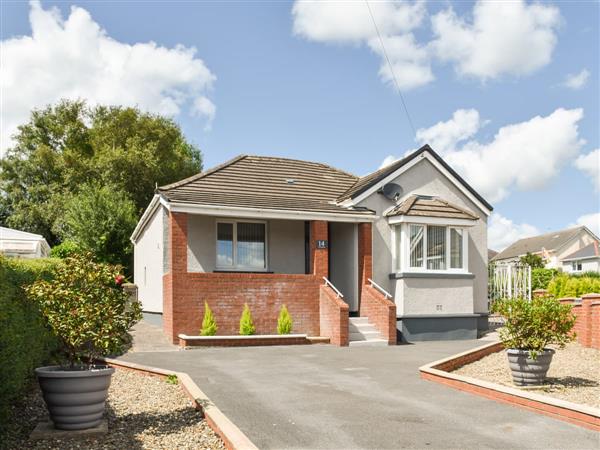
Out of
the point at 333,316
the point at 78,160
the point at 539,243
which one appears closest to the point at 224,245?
the point at 333,316

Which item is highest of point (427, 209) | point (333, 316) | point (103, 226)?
point (427, 209)

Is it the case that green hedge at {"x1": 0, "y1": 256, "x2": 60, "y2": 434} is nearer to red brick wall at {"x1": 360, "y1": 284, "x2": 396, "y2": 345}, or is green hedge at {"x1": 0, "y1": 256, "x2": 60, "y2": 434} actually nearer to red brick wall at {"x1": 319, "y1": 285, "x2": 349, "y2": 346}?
red brick wall at {"x1": 319, "y1": 285, "x2": 349, "y2": 346}

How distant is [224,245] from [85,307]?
39.8 feet

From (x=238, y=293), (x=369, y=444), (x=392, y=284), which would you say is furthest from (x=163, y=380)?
(x=392, y=284)

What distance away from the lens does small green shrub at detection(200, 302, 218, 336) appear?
16.6 m

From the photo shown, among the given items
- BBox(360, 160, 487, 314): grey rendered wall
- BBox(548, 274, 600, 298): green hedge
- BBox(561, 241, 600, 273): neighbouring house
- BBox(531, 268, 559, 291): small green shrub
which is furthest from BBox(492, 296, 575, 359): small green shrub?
BBox(561, 241, 600, 273): neighbouring house

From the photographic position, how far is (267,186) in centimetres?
2078

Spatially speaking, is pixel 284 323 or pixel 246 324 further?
pixel 284 323

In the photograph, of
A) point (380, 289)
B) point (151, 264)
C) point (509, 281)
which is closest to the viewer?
point (380, 289)

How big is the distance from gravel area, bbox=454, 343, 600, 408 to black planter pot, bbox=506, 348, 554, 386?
0.21 m

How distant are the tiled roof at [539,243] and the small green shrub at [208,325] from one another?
6232 centimetres

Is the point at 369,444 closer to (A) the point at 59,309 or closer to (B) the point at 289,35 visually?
(A) the point at 59,309

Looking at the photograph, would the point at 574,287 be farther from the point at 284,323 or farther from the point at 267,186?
the point at 267,186

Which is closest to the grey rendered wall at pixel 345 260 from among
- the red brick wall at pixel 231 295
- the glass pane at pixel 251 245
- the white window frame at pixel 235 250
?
the red brick wall at pixel 231 295
